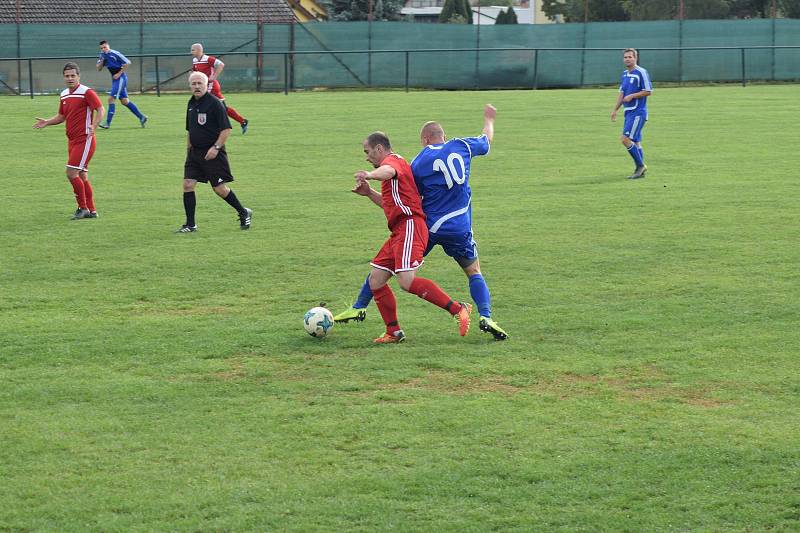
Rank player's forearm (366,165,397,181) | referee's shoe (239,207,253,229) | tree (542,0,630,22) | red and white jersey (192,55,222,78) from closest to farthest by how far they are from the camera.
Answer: player's forearm (366,165,397,181) → referee's shoe (239,207,253,229) → red and white jersey (192,55,222,78) → tree (542,0,630,22)

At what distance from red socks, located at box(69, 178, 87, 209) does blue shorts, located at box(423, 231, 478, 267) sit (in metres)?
7.26

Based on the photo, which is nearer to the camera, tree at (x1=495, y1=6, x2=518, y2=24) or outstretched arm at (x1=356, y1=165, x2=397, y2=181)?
outstretched arm at (x1=356, y1=165, x2=397, y2=181)

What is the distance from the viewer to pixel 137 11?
4888 cm

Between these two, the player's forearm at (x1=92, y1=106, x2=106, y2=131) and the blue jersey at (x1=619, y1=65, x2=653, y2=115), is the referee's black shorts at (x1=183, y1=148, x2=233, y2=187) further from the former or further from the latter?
the blue jersey at (x1=619, y1=65, x2=653, y2=115)

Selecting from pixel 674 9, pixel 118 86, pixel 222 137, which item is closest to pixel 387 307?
pixel 222 137

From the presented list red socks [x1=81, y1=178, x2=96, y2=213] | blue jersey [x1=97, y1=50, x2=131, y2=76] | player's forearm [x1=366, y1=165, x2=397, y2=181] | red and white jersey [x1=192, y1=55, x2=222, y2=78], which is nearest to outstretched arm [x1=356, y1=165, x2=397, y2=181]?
player's forearm [x1=366, y1=165, x2=397, y2=181]

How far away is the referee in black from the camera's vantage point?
45.1 feet

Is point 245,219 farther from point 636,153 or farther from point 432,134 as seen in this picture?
point 636,153

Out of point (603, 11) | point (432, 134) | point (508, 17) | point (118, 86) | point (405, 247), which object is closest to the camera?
point (405, 247)

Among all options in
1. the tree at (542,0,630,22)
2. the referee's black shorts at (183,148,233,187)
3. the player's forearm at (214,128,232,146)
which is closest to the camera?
the player's forearm at (214,128,232,146)

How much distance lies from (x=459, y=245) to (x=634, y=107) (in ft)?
34.7

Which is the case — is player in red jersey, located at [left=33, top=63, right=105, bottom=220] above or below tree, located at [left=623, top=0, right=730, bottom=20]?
below

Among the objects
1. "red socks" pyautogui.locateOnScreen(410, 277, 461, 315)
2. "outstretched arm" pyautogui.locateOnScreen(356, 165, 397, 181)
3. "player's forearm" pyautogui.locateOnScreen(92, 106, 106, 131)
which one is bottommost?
"red socks" pyautogui.locateOnScreen(410, 277, 461, 315)

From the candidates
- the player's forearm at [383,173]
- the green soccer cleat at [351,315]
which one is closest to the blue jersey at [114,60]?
the green soccer cleat at [351,315]
